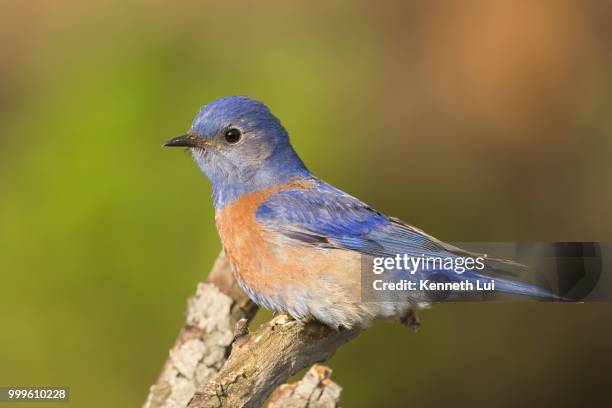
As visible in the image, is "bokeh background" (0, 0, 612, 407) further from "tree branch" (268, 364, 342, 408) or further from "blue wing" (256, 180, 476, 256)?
"tree branch" (268, 364, 342, 408)

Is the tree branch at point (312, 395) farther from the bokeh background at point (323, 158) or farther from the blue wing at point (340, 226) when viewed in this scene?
the bokeh background at point (323, 158)

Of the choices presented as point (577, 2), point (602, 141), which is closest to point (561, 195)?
point (602, 141)

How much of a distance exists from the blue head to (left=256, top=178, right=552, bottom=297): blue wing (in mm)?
173

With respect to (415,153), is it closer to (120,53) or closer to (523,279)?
(120,53)

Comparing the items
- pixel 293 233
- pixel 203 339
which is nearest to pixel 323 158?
pixel 293 233

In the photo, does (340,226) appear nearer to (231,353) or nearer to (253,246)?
(253,246)

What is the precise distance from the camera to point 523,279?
365 cm

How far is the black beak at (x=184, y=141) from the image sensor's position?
14.2ft

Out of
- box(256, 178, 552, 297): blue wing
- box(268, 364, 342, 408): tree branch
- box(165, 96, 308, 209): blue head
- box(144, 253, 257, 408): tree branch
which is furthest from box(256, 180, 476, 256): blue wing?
box(268, 364, 342, 408): tree branch

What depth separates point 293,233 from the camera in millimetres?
4086

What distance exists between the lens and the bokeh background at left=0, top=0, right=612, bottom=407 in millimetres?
5160

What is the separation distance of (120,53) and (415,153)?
2340 mm

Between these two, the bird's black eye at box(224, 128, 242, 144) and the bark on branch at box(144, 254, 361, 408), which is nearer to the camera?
the bark on branch at box(144, 254, 361, 408)

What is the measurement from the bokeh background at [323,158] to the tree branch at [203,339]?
0.80 meters
